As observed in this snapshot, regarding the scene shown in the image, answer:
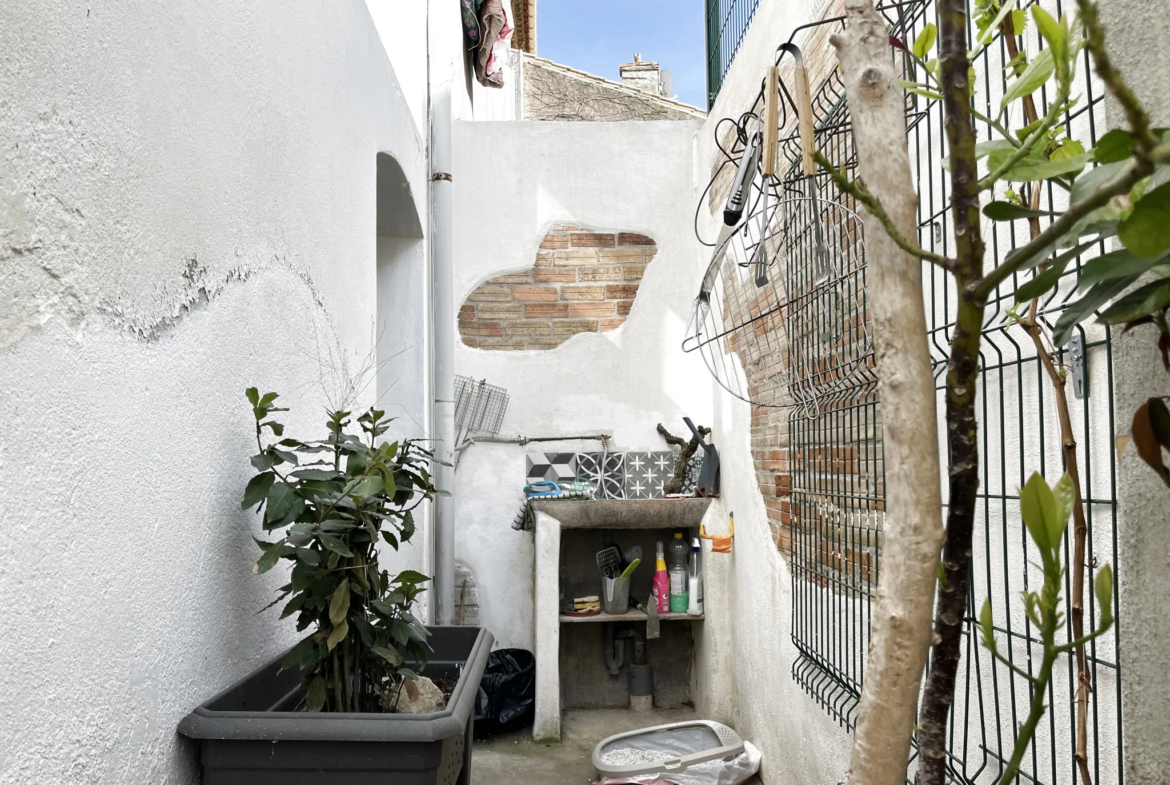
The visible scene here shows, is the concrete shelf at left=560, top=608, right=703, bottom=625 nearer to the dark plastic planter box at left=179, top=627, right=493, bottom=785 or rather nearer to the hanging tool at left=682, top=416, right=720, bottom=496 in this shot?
the hanging tool at left=682, top=416, right=720, bottom=496

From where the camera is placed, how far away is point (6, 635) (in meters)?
0.84

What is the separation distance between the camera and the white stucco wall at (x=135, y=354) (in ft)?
2.90

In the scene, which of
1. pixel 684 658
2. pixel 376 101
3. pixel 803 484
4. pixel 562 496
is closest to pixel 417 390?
pixel 562 496

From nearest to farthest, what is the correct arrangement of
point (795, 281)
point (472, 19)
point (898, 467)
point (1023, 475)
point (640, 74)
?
1. point (898, 467)
2. point (1023, 475)
3. point (795, 281)
4. point (472, 19)
5. point (640, 74)

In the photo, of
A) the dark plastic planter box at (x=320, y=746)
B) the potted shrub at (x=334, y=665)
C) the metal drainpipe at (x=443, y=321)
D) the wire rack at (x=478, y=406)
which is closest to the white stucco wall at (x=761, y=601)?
the wire rack at (x=478, y=406)

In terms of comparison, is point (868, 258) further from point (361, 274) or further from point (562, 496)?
point (562, 496)

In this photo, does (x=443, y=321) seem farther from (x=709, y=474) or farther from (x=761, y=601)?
(x=761, y=601)

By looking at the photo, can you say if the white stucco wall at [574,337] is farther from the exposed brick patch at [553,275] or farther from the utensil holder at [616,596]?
the utensil holder at [616,596]

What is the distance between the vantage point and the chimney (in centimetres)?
895

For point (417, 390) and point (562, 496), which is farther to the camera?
point (562, 496)

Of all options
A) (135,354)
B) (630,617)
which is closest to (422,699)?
(135,354)

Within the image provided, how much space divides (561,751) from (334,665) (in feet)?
8.66

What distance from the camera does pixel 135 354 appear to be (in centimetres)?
112

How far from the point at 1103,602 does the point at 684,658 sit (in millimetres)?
4122
